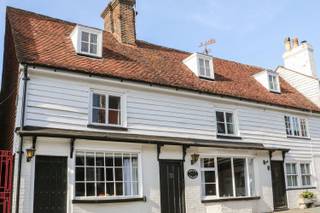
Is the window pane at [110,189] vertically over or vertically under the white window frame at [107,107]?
under

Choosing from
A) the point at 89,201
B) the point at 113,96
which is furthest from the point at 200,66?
the point at 89,201

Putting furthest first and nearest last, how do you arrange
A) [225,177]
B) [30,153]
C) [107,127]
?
1. [225,177]
2. [107,127]
3. [30,153]

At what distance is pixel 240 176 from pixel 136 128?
5.57 meters

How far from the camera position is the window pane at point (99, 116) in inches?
511

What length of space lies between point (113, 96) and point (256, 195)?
779 centimetres

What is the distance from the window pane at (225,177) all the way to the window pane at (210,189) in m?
0.38

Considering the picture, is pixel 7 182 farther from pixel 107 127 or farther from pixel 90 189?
pixel 107 127

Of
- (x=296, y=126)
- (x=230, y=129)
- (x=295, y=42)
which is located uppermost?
(x=295, y=42)

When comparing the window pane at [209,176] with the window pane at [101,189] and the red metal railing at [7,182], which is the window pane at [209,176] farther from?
the red metal railing at [7,182]

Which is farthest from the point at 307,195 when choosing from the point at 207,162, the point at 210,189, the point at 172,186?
the point at 172,186

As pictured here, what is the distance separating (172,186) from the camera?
13.8 meters

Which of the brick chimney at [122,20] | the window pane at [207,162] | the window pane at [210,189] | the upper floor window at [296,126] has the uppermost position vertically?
the brick chimney at [122,20]

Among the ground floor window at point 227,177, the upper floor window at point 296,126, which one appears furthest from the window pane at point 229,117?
the upper floor window at point 296,126

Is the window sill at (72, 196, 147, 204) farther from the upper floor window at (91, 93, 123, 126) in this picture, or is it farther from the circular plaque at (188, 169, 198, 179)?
the upper floor window at (91, 93, 123, 126)
